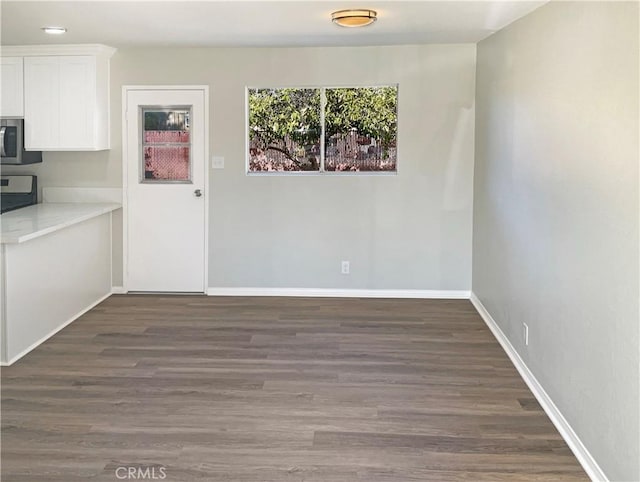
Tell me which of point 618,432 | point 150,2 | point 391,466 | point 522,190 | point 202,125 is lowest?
point 391,466

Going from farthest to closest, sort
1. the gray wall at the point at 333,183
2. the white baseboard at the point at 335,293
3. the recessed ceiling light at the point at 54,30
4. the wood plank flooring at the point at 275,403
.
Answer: the white baseboard at the point at 335,293, the gray wall at the point at 333,183, the recessed ceiling light at the point at 54,30, the wood plank flooring at the point at 275,403

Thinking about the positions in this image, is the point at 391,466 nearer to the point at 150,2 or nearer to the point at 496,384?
the point at 496,384

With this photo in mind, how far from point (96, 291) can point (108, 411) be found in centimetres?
250

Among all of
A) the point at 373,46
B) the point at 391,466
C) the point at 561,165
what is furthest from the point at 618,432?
the point at 373,46

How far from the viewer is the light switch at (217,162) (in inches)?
244

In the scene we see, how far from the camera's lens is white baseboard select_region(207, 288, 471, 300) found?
6242mm

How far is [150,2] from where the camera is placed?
13.1 ft

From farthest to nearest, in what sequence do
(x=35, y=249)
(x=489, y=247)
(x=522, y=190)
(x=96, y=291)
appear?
1. (x=96, y=291)
2. (x=489, y=247)
3. (x=35, y=249)
4. (x=522, y=190)

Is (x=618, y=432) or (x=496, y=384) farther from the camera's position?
(x=496, y=384)

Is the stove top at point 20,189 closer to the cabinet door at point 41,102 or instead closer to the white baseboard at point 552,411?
the cabinet door at point 41,102

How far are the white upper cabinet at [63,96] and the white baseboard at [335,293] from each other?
175 centimetres

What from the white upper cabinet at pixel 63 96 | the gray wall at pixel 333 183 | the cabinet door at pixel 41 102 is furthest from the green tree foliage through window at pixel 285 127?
the cabinet door at pixel 41 102

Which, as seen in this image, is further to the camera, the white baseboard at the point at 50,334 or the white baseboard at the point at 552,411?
the white baseboard at the point at 50,334

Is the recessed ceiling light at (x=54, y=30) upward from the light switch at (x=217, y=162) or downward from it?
upward
